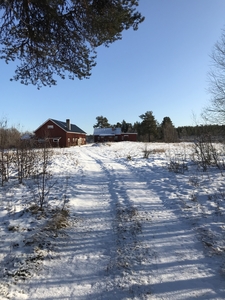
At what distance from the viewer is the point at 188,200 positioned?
604 cm

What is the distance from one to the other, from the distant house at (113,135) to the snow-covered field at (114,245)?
58.2 m

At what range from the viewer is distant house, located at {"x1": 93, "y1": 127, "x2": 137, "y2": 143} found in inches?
2557

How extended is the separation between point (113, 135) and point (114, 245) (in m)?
62.0

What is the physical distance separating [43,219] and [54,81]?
451cm

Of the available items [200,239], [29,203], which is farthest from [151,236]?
[29,203]

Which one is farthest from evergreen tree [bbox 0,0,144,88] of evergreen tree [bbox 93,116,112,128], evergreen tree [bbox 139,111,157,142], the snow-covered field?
evergreen tree [bbox 93,116,112,128]

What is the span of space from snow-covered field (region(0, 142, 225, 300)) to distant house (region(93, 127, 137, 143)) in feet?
191

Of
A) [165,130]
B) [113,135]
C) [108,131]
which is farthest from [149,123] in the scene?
[108,131]

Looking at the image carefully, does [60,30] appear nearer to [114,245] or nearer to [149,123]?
[114,245]

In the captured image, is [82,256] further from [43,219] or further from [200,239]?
[200,239]

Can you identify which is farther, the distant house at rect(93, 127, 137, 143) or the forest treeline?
the distant house at rect(93, 127, 137, 143)

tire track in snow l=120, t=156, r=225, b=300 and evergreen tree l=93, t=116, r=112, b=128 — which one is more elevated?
evergreen tree l=93, t=116, r=112, b=128

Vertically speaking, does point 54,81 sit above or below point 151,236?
above

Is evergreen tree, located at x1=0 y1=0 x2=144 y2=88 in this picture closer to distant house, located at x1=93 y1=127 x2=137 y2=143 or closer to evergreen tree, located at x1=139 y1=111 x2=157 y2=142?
evergreen tree, located at x1=139 y1=111 x2=157 y2=142
